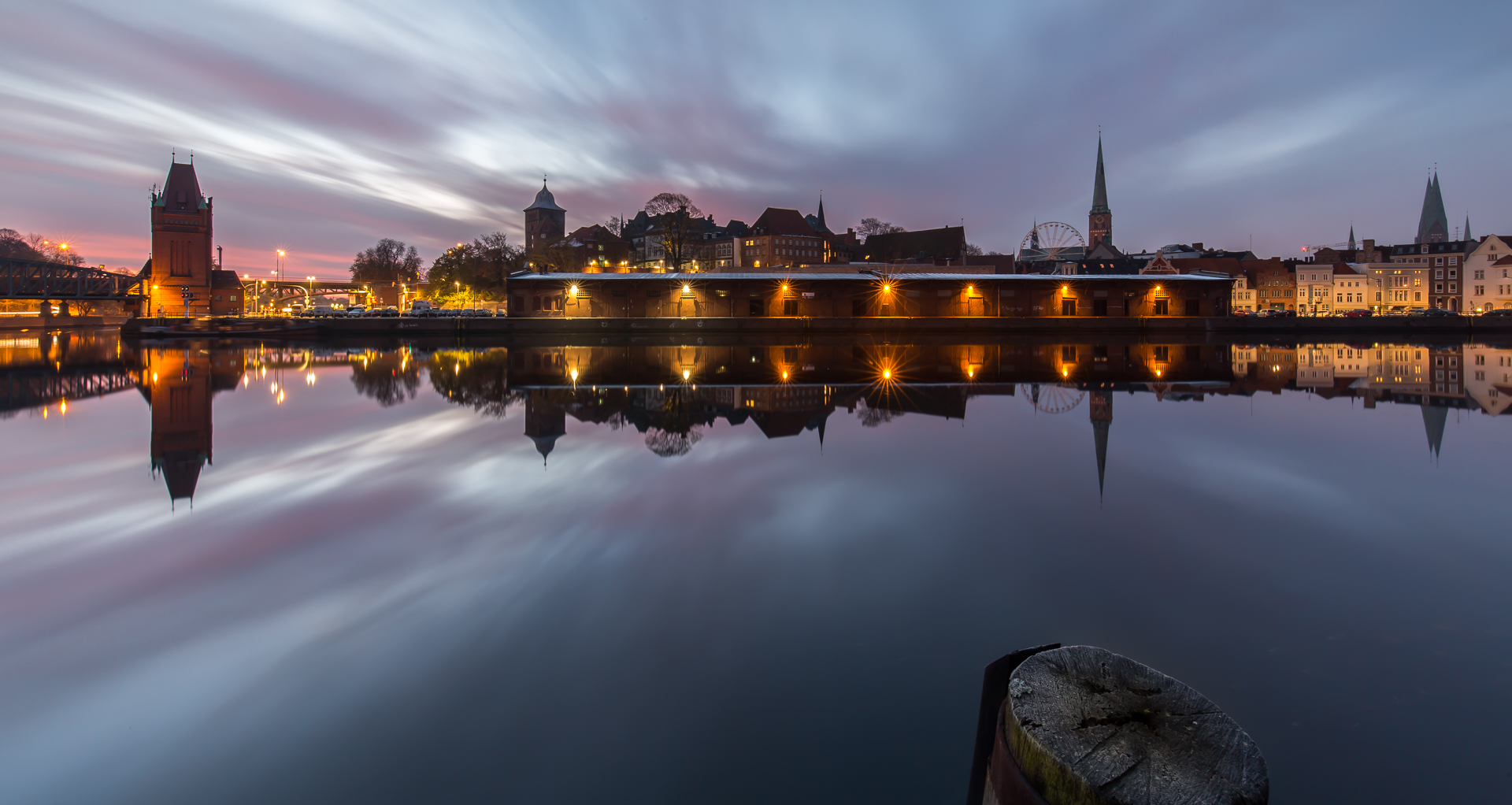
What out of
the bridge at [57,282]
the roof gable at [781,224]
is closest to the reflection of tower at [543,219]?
the roof gable at [781,224]

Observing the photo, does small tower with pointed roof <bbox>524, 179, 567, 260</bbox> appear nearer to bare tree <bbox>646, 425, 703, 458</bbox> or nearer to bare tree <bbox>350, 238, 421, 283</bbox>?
bare tree <bbox>350, 238, 421, 283</bbox>

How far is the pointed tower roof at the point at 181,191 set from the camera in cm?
7456

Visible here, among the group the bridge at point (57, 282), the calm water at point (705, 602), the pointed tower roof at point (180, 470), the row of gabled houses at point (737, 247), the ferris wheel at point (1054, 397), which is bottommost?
the calm water at point (705, 602)

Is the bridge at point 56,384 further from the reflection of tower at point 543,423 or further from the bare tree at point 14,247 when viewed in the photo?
the bare tree at point 14,247

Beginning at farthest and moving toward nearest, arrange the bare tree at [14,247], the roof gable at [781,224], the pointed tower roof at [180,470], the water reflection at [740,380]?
1. the roof gable at [781,224]
2. the bare tree at [14,247]
3. the water reflection at [740,380]
4. the pointed tower roof at [180,470]

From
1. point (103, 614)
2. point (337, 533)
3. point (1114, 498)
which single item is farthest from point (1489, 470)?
point (103, 614)

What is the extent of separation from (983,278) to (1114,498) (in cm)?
4156

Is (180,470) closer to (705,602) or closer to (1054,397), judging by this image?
(705,602)

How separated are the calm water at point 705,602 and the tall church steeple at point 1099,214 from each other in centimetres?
10373

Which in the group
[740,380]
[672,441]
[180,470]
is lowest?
[180,470]

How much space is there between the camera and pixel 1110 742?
1.74 meters

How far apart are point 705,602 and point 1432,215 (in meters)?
151

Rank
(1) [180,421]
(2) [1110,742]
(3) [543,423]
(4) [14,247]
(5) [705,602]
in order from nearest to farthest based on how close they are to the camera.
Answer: (2) [1110,742] → (5) [705,602] → (3) [543,423] → (1) [180,421] → (4) [14,247]

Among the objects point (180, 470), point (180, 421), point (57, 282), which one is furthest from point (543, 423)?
point (57, 282)
